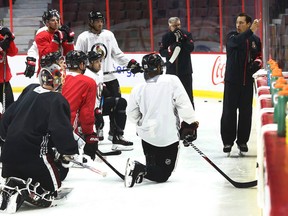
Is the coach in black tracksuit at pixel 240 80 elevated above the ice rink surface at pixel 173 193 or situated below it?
above

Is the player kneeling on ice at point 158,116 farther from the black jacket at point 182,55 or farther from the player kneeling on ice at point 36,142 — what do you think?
the black jacket at point 182,55

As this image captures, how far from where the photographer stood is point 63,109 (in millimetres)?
4301

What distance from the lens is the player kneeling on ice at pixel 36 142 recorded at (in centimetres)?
430

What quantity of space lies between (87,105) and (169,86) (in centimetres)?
53

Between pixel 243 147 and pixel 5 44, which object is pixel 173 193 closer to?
pixel 243 147

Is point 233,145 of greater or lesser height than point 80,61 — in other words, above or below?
below

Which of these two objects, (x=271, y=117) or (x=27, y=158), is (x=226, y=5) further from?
(x=271, y=117)

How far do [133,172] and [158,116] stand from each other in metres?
0.36

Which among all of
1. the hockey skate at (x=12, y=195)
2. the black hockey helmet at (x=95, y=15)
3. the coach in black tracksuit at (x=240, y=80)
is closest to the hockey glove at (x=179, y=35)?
the black hockey helmet at (x=95, y=15)

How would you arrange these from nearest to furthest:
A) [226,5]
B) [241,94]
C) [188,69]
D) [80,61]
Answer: [80,61]
[241,94]
[188,69]
[226,5]

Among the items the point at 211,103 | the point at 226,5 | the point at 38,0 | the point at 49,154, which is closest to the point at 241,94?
the point at 49,154

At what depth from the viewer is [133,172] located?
5.12 meters

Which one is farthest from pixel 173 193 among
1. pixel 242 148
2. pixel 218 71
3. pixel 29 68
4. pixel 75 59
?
pixel 218 71

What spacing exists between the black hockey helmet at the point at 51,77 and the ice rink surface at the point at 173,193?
0.66 m
